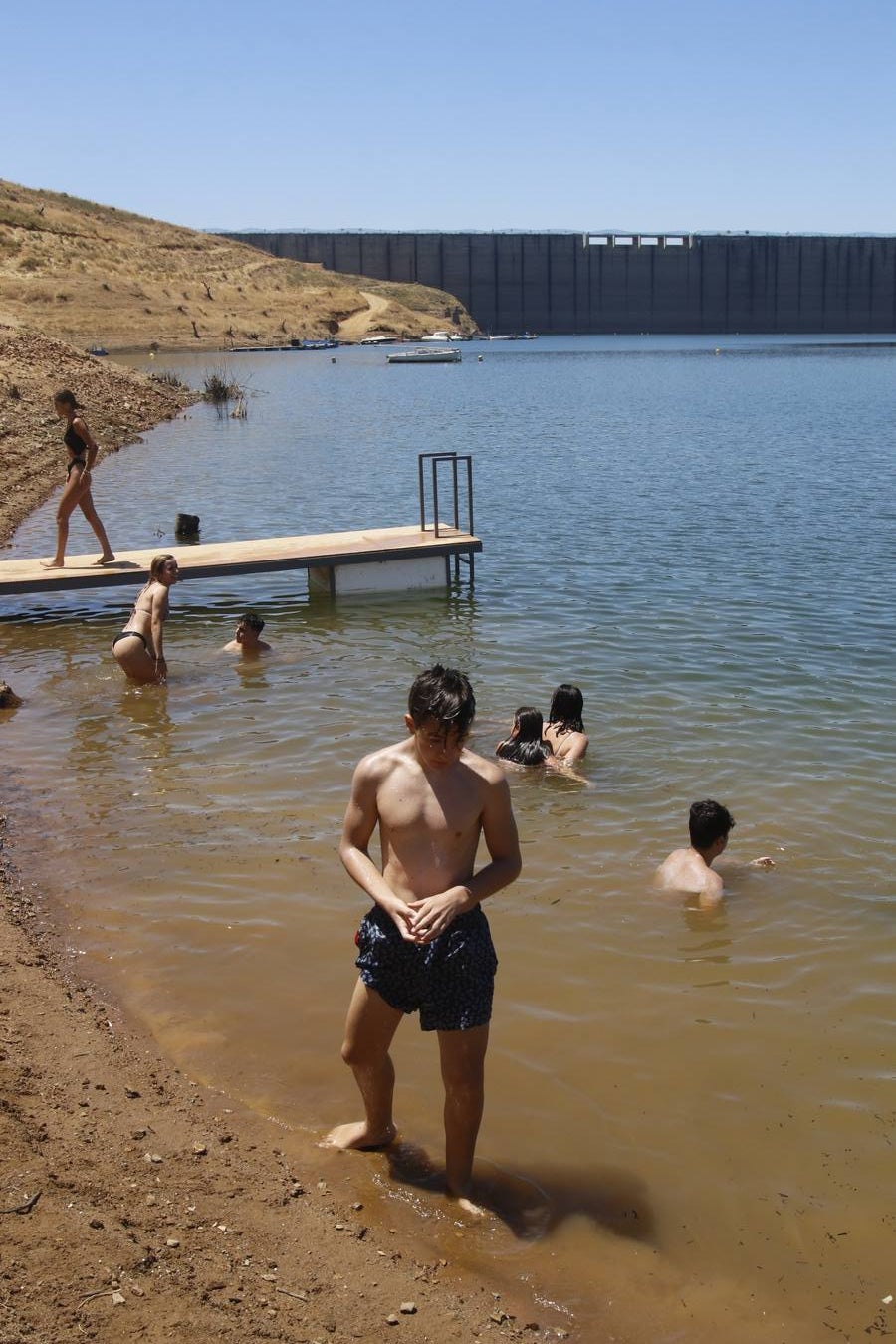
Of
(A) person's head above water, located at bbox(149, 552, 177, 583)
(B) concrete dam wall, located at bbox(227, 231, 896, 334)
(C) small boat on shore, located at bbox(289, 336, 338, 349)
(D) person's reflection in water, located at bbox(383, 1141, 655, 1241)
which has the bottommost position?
(D) person's reflection in water, located at bbox(383, 1141, 655, 1241)

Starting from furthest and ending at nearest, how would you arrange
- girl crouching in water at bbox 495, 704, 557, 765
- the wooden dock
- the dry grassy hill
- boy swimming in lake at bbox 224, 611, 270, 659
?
the dry grassy hill → the wooden dock → boy swimming in lake at bbox 224, 611, 270, 659 → girl crouching in water at bbox 495, 704, 557, 765

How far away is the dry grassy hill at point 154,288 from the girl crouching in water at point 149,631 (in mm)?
49280

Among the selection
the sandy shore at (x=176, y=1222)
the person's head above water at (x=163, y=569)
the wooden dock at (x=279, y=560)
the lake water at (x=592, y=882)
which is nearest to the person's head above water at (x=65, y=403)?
the wooden dock at (x=279, y=560)

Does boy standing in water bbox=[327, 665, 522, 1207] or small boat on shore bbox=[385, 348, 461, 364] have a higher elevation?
small boat on shore bbox=[385, 348, 461, 364]

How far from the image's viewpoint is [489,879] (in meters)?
4.11

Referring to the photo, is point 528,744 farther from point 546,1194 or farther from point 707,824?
point 546,1194

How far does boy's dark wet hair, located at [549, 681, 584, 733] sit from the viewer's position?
31.5 ft

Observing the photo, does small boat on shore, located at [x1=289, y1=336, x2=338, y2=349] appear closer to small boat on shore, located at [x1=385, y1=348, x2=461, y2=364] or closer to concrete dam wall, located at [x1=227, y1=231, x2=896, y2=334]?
small boat on shore, located at [x1=385, y1=348, x2=461, y2=364]

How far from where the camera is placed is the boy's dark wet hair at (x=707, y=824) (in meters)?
7.36

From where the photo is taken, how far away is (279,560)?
48.8ft

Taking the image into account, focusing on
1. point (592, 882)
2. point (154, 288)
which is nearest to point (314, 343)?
point (154, 288)

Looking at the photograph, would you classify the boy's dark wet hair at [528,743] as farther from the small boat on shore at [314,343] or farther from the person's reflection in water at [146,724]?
the small boat on shore at [314,343]

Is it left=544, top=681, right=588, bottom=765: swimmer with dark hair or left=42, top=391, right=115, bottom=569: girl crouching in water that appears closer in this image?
left=544, top=681, right=588, bottom=765: swimmer with dark hair

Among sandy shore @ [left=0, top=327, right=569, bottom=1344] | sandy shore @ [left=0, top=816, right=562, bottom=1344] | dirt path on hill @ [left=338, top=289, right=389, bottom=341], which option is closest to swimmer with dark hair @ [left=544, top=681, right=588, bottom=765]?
sandy shore @ [left=0, top=327, right=569, bottom=1344]
